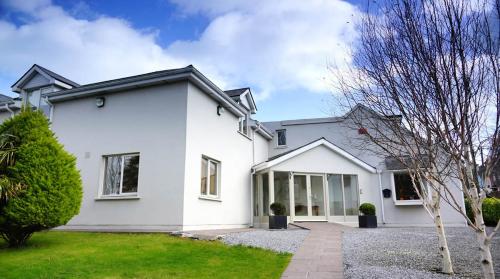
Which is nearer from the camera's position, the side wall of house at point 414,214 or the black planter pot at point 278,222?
the black planter pot at point 278,222

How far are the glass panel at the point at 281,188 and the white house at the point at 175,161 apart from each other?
0.17 ft

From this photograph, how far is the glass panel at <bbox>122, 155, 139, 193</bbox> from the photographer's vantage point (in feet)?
39.0

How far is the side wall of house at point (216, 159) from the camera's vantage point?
37.9 ft

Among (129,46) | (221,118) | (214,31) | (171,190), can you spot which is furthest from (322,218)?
(129,46)

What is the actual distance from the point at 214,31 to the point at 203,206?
683 cm

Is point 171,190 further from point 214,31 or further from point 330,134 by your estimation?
point 330,134

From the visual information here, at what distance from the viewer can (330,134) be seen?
2445 cm

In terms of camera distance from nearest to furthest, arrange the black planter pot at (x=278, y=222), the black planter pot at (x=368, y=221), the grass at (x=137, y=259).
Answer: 1. the grass at (x=137, y=259)
2. the black planter pot at (x=278, y=222)
3. the black planter pot at (x=368, y=221)

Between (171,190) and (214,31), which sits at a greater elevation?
(214,31)

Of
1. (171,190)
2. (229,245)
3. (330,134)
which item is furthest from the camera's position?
(330,134)

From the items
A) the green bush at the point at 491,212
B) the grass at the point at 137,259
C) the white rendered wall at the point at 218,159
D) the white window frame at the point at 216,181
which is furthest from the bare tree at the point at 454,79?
the green bush at the point at 491,212

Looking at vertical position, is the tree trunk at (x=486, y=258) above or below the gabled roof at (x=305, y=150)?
below

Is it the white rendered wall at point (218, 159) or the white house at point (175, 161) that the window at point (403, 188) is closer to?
the white house at point (175, 161)

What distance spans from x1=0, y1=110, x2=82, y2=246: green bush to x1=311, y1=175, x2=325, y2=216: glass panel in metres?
12.3
